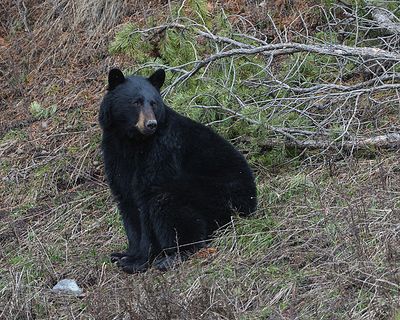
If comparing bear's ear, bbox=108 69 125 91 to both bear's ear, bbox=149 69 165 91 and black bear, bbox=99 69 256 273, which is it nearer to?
black bear, bbox=99 69 256 273

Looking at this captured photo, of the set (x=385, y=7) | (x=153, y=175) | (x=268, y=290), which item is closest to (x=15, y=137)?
(x=153, y=175)

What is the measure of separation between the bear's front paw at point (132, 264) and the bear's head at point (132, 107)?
927mm

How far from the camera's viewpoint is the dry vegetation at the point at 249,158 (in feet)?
18.1

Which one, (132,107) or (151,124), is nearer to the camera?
(151,124)

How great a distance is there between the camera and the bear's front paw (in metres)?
6.72

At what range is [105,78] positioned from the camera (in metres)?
10.4

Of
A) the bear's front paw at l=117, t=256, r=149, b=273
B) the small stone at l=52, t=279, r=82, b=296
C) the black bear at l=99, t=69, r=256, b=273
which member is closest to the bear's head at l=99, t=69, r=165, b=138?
the black bear at l=99, t=69, r=256, b=273

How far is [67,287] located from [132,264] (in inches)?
23.0

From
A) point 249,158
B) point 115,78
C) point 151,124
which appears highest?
point 115,78

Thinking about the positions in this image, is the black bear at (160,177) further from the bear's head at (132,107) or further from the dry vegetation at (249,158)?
the dry vegetation at (249,158)

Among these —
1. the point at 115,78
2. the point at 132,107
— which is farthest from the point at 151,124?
the point at 115,78

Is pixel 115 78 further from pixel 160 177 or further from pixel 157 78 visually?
pixel 160 177

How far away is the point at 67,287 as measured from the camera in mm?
6422

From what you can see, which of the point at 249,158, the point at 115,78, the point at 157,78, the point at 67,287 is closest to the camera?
the point at 67,287
